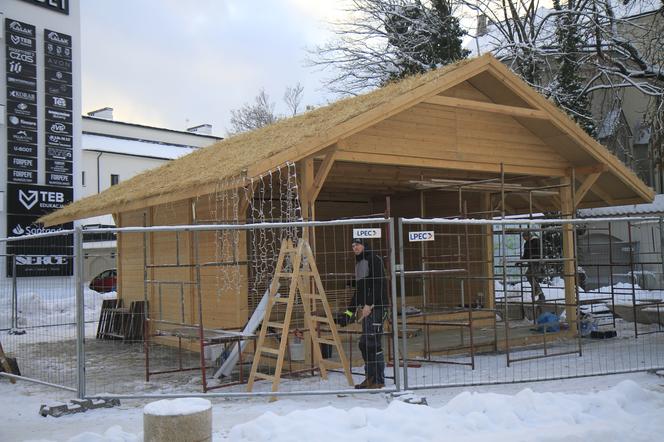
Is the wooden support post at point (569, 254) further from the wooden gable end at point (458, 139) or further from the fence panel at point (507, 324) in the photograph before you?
the wooden gable end at point (458, 139)

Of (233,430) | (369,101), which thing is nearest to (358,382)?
(233,430)

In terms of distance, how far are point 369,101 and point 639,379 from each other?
544 cm

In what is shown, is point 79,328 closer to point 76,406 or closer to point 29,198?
point 76,406

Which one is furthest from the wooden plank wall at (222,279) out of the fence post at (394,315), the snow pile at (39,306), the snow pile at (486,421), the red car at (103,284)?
the red car at (103,284)

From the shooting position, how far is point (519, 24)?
27.5 m

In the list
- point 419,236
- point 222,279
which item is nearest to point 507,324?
point 419,236

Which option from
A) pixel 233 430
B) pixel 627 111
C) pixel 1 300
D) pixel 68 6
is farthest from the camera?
pixel 627 111

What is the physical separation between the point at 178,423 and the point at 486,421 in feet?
9.37

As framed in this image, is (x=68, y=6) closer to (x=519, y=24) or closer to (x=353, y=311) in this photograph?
(x=519, y=24)

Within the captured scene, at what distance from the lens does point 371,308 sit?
7.79 metres

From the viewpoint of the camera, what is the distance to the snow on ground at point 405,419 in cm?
572

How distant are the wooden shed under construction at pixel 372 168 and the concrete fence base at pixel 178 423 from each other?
2.91 meters

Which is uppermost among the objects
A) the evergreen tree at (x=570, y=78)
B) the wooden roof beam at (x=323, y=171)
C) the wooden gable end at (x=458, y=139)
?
the evergreen tree at (x=570, y=78)

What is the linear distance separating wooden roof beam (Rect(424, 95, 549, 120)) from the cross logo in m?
16.1
